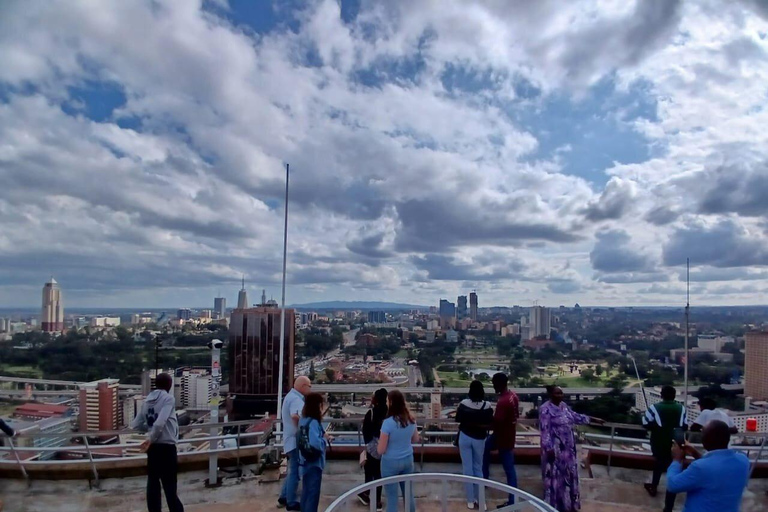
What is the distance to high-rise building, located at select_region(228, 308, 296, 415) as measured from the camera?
8.22 meters

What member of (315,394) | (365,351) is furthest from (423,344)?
(315,394)

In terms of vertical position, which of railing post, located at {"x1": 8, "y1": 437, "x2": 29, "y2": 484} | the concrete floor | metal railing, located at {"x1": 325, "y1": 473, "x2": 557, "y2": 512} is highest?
metal railing, located at {"x1": 325, "y1": 473, "x2": 557, "y2": 512}

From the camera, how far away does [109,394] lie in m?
6.94

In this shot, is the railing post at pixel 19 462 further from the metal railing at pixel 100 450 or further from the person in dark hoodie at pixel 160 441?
the person in dark hoodie at pixel 160 441

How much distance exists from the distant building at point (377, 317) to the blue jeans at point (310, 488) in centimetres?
2138

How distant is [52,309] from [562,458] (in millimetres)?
16727

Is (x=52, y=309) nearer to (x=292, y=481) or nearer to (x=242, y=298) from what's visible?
(x=242, y=298)

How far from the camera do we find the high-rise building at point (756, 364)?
27.1ft

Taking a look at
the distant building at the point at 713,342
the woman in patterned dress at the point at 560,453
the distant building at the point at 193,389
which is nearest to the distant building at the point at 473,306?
the distant building at the point at 713,342

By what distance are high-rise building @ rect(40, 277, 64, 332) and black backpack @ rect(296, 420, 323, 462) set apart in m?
15.1

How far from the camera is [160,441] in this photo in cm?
402

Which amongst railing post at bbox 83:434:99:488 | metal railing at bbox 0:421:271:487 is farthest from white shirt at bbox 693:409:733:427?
railing post at bbox 83:434:99:488

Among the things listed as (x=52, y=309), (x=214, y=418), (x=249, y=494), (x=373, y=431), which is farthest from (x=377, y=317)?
(x=373, y=431)

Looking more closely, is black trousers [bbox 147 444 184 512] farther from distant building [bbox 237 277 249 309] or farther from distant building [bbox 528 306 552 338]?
distant building [bbox 528 306 552 338]
